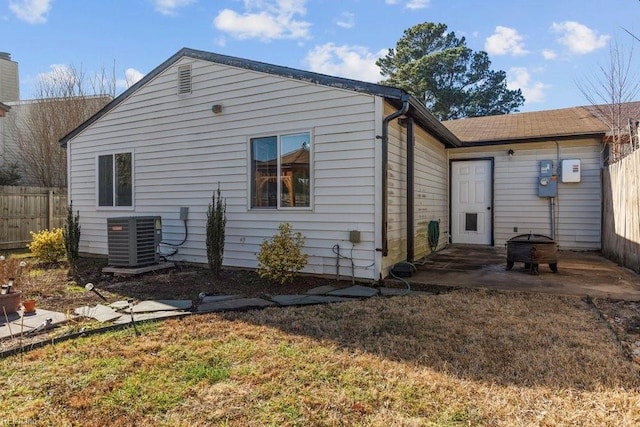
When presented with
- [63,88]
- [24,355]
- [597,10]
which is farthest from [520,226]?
[63,88]

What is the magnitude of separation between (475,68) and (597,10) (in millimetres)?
16064

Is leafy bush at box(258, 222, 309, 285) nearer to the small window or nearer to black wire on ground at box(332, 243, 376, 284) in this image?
black wire on ground at box(332, 243, 376, 284)

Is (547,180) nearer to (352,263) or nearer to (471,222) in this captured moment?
(471,222)

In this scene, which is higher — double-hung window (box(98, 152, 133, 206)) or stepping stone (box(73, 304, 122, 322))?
double-hung window (box(98, 152, 133, 206))

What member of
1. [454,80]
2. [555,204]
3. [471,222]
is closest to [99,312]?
[471,222]

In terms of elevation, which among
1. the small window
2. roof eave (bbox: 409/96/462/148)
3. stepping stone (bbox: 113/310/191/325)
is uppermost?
roof eave (bbox: 409/96/462/148)

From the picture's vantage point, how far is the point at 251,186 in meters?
6.52

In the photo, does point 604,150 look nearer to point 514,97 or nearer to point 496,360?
point 496,360

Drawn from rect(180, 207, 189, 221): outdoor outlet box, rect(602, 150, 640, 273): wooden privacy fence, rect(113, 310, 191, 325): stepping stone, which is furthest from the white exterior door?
rect(113, 310, 191, 325): stepping stone

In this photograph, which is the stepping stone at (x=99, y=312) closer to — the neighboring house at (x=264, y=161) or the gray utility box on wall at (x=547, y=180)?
the neighboring house at (x=264, y=161)

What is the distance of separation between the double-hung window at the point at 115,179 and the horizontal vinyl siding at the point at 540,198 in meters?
7.25

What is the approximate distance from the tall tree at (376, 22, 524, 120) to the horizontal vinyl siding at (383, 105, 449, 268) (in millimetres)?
14468

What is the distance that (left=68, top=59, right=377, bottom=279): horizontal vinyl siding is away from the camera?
18.3ft

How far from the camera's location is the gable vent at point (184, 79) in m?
7.11
